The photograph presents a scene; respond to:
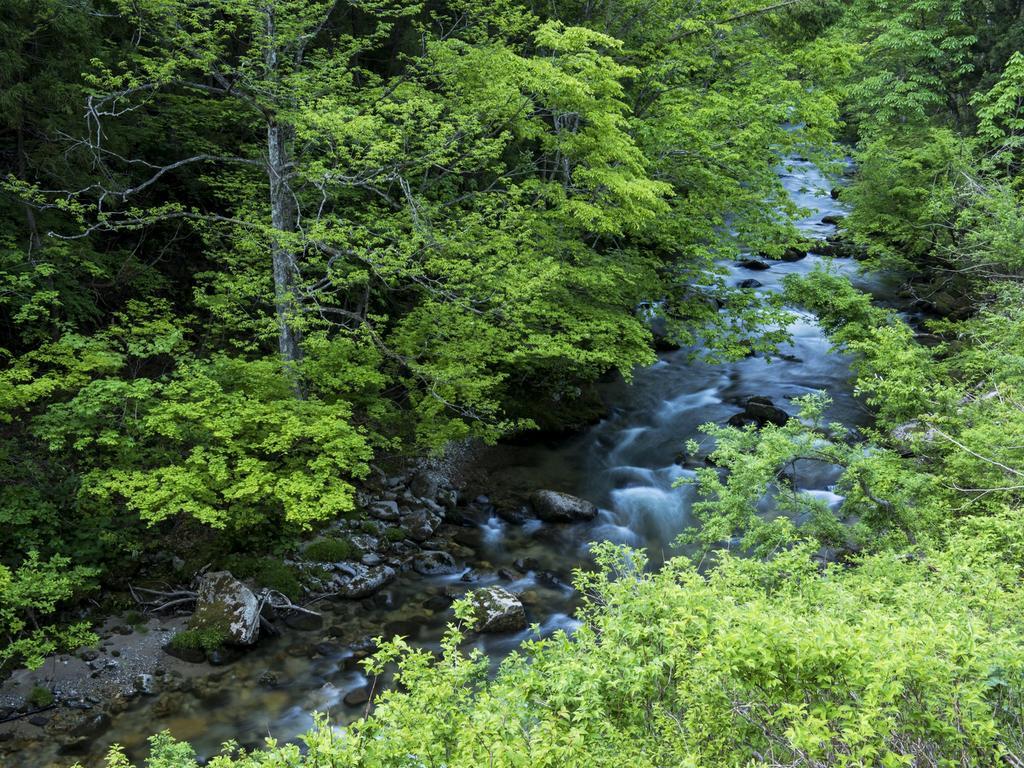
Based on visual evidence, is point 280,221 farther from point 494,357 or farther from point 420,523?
point 420,523

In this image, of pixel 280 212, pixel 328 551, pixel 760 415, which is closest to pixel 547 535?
pixel 328 551

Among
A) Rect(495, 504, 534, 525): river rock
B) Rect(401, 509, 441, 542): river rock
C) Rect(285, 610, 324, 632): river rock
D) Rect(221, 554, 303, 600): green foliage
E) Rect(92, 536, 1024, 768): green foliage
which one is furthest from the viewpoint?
Rect(495, 504, 534, 525): river rock

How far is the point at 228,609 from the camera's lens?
352 inches

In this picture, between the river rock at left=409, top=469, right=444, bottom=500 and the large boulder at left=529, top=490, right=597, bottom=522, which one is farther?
the river rock at left=409, top=469, right=444, bottom=500

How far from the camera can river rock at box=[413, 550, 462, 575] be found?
1073 cm

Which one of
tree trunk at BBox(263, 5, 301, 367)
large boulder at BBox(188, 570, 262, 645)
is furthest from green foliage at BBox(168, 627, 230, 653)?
tree trunk at BBox(263, 5, 301, 367)

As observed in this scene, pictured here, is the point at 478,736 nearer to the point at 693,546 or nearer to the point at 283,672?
the point at 283,672

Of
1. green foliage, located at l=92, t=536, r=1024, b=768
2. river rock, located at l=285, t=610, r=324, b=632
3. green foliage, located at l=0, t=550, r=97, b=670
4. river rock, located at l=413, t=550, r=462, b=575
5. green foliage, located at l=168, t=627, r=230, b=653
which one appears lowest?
river rock, located at l=285, t=610, r=324, b=632

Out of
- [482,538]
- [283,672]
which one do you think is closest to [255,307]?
[482,538]

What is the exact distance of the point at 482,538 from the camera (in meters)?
11.7

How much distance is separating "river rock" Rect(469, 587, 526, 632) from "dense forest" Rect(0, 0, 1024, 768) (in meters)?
0.40

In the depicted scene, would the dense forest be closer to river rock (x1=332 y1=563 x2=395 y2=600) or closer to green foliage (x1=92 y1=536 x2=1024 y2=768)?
green foliage (x1=92 y1=536 x2=1024 y2=768)

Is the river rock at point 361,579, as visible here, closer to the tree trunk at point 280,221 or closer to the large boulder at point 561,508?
the large boulder at point 561,508

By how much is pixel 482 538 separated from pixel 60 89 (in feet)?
29.3
